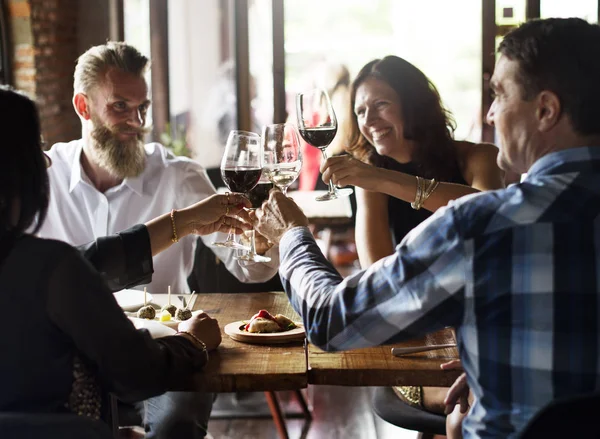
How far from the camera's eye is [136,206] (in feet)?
9.47

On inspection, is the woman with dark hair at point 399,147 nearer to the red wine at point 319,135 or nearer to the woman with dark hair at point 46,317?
the red wine at point 319,135

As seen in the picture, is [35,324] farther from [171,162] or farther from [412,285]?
[171,162]

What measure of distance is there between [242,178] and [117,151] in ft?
3.21

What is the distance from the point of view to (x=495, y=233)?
1258 millimetres

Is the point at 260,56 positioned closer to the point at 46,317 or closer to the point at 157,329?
the point at 157,329

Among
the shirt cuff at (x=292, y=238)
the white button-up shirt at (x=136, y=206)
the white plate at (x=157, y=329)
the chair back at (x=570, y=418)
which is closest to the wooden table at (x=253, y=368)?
the white plate at (x=157, y=329)

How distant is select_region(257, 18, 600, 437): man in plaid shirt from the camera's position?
125cm

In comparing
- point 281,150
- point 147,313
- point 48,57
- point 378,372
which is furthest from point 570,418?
point 48,57

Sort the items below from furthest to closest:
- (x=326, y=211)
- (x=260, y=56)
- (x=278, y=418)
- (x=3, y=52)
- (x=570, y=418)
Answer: (x=260, y=56)
(x=326, y=211)
(x=3, y=52)
(x=278, y=418)
(x=570, y=418)

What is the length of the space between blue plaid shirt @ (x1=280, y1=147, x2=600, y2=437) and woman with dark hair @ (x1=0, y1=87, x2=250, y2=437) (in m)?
0.49

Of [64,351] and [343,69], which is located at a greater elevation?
[343,69]

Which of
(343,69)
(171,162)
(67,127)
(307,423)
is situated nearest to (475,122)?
(343,69)

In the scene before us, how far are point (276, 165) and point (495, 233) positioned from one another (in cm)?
88

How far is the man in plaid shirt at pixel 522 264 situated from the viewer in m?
1.25
